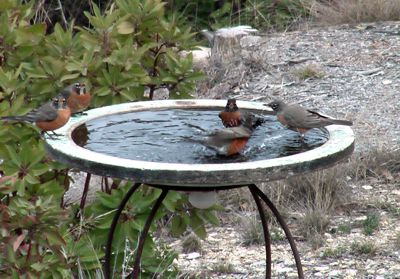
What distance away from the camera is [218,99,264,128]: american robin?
412 centimetres

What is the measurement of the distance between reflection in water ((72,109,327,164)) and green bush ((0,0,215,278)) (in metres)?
0.32

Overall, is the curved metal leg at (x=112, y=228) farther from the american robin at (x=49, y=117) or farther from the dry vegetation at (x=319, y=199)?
the dry vegetation at (x=319, y=199)

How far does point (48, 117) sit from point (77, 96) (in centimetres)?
41

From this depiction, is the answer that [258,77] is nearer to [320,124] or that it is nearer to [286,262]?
[286,262]

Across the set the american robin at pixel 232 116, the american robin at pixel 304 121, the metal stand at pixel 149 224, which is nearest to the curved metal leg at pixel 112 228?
the metal stand at pixel 149 224

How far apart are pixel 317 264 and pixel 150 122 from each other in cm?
152

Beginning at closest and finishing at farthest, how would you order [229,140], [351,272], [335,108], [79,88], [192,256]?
[229,140] < [79,88] < [351,272] < [192,256] < [335,108]

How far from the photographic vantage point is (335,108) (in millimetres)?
7711

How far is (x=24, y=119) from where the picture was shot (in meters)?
4.28

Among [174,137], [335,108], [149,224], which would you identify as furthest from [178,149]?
[335,108]

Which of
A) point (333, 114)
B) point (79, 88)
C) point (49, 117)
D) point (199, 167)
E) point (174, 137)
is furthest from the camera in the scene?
point (333, 114)

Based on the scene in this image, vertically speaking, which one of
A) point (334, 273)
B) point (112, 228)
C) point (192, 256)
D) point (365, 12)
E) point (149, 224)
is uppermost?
point (149, 224)

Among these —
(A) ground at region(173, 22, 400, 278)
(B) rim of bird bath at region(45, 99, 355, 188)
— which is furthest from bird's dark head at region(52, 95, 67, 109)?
(A) ground at region(173, 22, 400, 278)

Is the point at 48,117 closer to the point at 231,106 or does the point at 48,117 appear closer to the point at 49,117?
the point at 49,117
